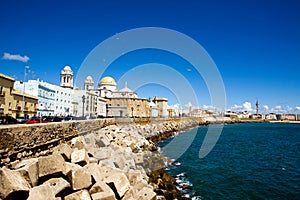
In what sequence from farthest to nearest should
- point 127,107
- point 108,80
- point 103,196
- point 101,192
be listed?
point 108,80 → point 127,107 → point 101,192 → point 103,196

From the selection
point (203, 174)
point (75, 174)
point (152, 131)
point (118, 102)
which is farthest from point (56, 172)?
point (118, 102)

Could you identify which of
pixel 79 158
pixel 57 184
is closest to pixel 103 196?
pixel 57 184

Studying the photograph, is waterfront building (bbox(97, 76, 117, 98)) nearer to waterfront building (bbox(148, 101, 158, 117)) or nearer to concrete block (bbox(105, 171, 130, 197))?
waterfront building (bbox(148, 101, 158, 117))

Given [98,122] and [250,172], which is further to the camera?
[98,122]

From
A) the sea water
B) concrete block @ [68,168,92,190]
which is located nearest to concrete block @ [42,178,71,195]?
concrete block @ [68,168,92,190]

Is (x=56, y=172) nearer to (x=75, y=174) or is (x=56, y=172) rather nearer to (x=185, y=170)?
(x=75, y=174)

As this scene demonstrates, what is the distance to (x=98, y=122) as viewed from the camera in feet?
88.2

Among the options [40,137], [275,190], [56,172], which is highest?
[40,137]

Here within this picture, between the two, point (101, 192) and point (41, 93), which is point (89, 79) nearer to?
point (41, 93)

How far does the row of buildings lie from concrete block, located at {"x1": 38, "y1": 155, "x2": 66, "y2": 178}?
80.7ft

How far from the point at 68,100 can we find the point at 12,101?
2362cm

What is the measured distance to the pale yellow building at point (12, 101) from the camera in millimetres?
28984

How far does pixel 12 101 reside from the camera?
102 ft

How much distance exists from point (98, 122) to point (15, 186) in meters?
20.6
